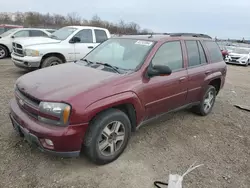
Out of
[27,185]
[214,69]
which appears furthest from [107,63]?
[214,69]

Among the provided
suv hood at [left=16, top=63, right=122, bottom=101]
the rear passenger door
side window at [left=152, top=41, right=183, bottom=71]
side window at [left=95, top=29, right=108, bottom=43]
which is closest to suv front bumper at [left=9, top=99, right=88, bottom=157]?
suv hood at [left=16, top=63, right=122, bottom=101]

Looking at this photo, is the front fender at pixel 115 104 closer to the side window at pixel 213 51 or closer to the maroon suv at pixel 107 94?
the maroon suv at pixel 107 94

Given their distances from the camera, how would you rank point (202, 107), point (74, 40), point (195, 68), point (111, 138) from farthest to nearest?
point (74, 40), point (202, 107), point (195, 68), point (111, 138)

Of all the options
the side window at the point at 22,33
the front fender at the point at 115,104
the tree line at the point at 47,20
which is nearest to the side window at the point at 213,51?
the front fender at the point at 115,104

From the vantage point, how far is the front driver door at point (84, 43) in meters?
8.09

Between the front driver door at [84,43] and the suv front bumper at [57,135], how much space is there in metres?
5.53

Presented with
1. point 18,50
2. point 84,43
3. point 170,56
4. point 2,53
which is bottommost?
point 2,53

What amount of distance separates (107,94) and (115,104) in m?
0.18

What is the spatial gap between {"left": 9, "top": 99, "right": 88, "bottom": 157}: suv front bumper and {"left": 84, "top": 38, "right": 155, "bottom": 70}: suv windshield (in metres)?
1.30

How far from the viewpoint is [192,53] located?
445cm

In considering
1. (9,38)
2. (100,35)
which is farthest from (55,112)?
(9,38)

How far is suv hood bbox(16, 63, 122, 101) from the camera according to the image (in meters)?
2.73

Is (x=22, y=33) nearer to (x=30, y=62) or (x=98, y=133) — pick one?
(x=30, y=62)

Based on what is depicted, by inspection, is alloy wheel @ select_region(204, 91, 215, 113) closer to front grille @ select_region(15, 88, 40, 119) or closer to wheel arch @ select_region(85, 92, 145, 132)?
wheel arch @ select_region(85, 92, 145, 132)
